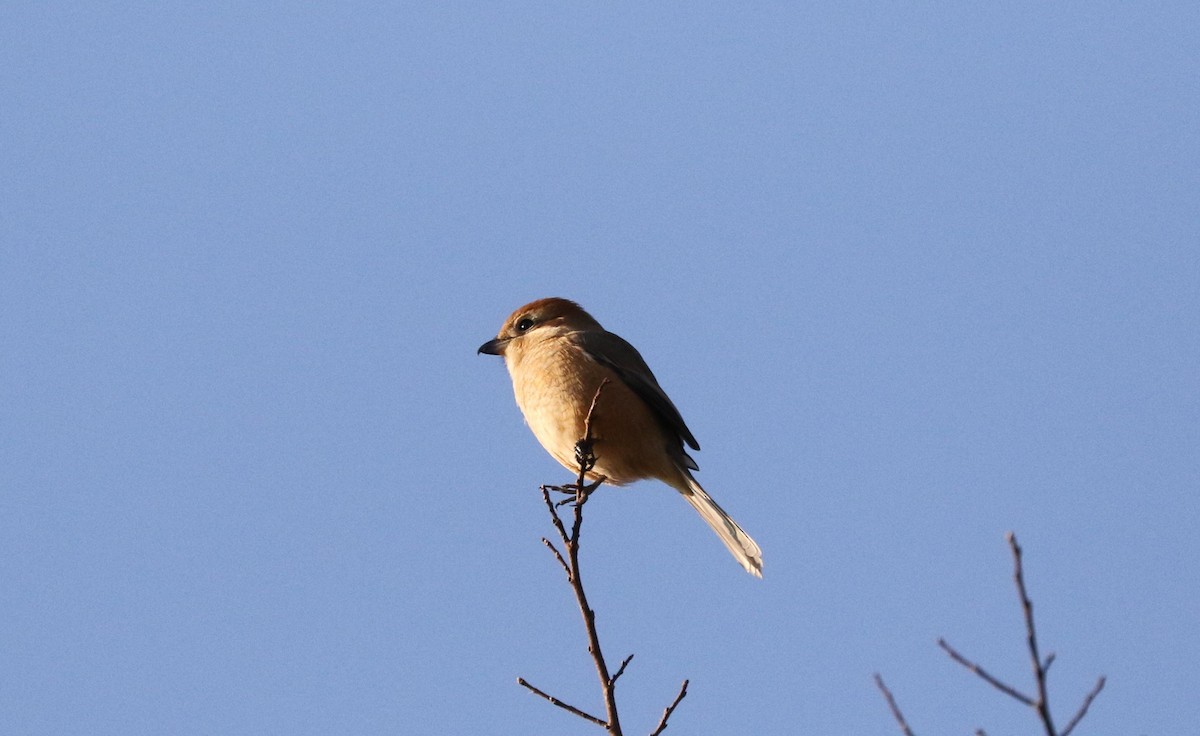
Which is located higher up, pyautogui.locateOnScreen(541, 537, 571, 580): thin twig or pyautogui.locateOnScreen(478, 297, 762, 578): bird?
pyautogui.locateOnScreen(478, 297, 762, 578): bird

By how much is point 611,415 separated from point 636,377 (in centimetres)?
39

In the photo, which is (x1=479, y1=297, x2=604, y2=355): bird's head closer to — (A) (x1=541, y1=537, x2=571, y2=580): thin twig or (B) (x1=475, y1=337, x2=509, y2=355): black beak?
(B) (x1=475, y1=337, x2=509, y2=355): black beak

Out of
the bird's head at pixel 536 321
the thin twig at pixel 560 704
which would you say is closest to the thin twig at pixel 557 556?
the thin twig at pixel 560 704

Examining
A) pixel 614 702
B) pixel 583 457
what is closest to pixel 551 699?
pixel 614 702

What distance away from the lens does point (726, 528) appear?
5.43 metres

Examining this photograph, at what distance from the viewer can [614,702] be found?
327 centimetres

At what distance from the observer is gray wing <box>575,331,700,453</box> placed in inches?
221

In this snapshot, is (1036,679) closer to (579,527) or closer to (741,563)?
(579,527)

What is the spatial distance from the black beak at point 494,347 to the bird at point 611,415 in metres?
0.28

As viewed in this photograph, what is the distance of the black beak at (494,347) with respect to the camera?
20.5 ft

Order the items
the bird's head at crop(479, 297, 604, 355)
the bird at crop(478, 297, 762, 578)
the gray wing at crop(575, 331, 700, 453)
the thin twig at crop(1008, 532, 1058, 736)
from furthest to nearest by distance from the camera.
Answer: the bird's head at crop(479, 297, 604, 355) < the gray wing at crop(575, 331, 700, 453) < the bird at crop(478, 297, 762, 578) < the thin twig at crop(1008, 532, 1058, 736)

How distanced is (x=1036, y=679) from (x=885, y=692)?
0.43m

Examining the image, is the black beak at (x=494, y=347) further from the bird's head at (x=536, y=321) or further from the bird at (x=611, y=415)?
the bird at (x=611, y=415)

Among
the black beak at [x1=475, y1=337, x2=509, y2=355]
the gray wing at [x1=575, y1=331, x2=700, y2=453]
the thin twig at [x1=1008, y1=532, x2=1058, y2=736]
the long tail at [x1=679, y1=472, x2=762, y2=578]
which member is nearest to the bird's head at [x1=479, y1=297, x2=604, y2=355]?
the black beak at [x1=475, y1=337, x2=509, y2=355]
